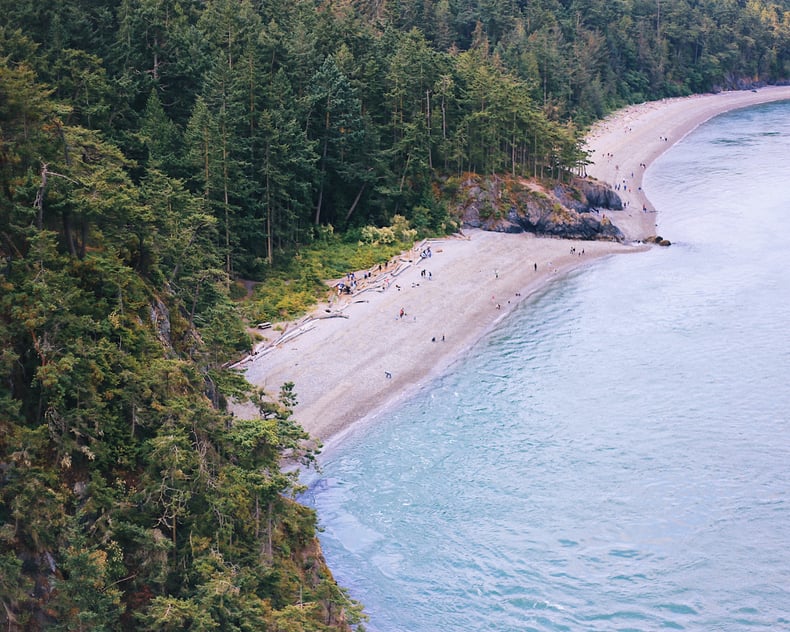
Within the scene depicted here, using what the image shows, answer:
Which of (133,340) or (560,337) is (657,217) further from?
(133,340)

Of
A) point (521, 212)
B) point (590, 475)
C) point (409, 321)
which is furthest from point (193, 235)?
point (521, 212)

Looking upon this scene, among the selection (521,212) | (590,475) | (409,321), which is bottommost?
(590,475)

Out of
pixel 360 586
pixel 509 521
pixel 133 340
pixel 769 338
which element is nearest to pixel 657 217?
pixel 769 338

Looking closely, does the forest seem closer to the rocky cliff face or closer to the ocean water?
the rocky cliff face

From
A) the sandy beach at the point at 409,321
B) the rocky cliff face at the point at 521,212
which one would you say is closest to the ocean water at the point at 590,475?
the sandy beach at the point at 409,321

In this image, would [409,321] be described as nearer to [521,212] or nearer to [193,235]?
[193,235]

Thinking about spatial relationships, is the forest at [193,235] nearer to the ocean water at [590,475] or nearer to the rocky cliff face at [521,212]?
the rocky cliff face at [521,212]

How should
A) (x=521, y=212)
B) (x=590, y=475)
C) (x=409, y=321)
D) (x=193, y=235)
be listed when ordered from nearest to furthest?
(x=590, y=475), (x=193, y=235), (x=409, y=321), (x=521, y=212)
